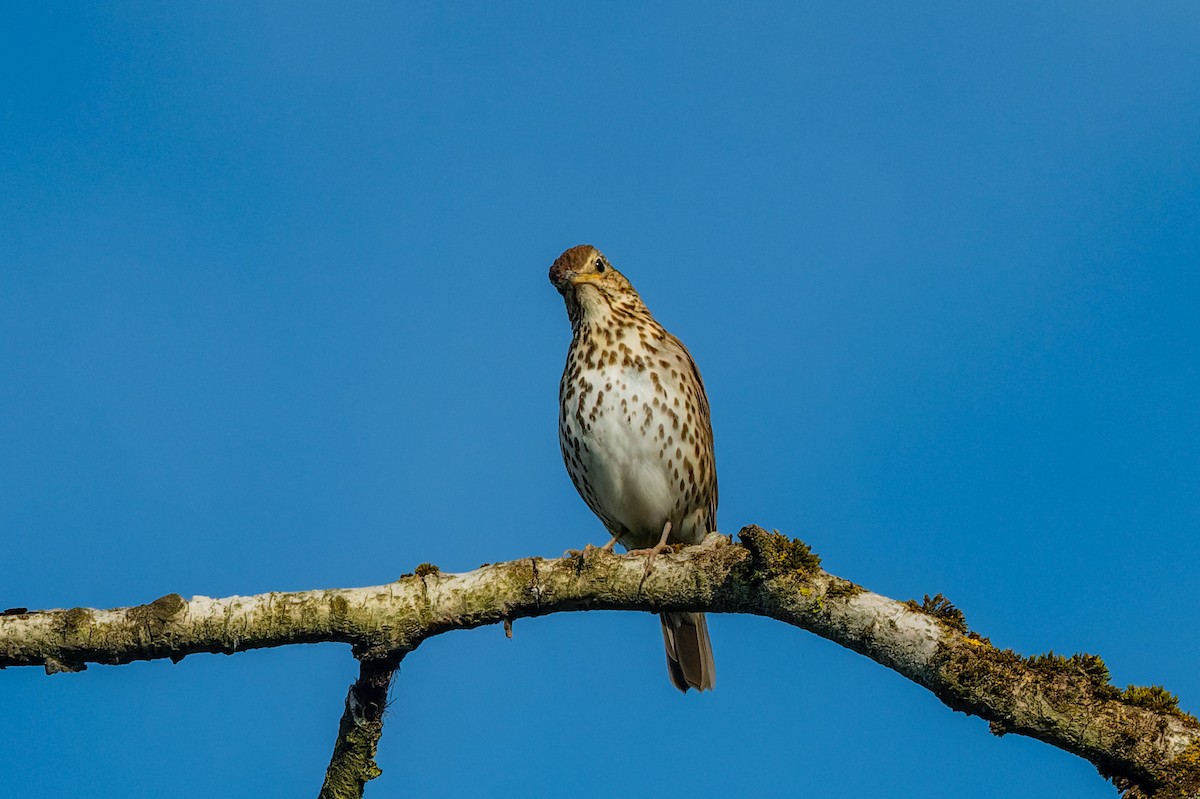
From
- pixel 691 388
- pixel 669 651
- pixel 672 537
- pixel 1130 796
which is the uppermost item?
pixel 691 388

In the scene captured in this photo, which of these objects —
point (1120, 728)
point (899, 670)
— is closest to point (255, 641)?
point (899, 670)

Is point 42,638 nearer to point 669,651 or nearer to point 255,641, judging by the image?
point 255,641

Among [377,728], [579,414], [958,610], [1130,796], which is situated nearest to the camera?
[1130,796]

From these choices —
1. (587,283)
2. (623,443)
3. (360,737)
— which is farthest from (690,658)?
(360,737)

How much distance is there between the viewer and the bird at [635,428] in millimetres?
8023

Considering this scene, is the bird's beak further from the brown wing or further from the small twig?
the small twig

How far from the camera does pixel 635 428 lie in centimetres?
799

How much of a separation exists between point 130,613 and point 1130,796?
11.5 feet

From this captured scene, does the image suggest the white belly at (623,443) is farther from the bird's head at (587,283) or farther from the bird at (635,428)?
the bird's head at (587,283)

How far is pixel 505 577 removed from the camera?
17.1ft

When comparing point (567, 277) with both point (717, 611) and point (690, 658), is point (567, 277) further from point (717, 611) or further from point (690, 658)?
point (717, 611)

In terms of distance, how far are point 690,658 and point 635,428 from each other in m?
1.49

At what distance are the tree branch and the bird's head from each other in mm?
3346

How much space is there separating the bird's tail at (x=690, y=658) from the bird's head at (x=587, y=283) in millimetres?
2013
